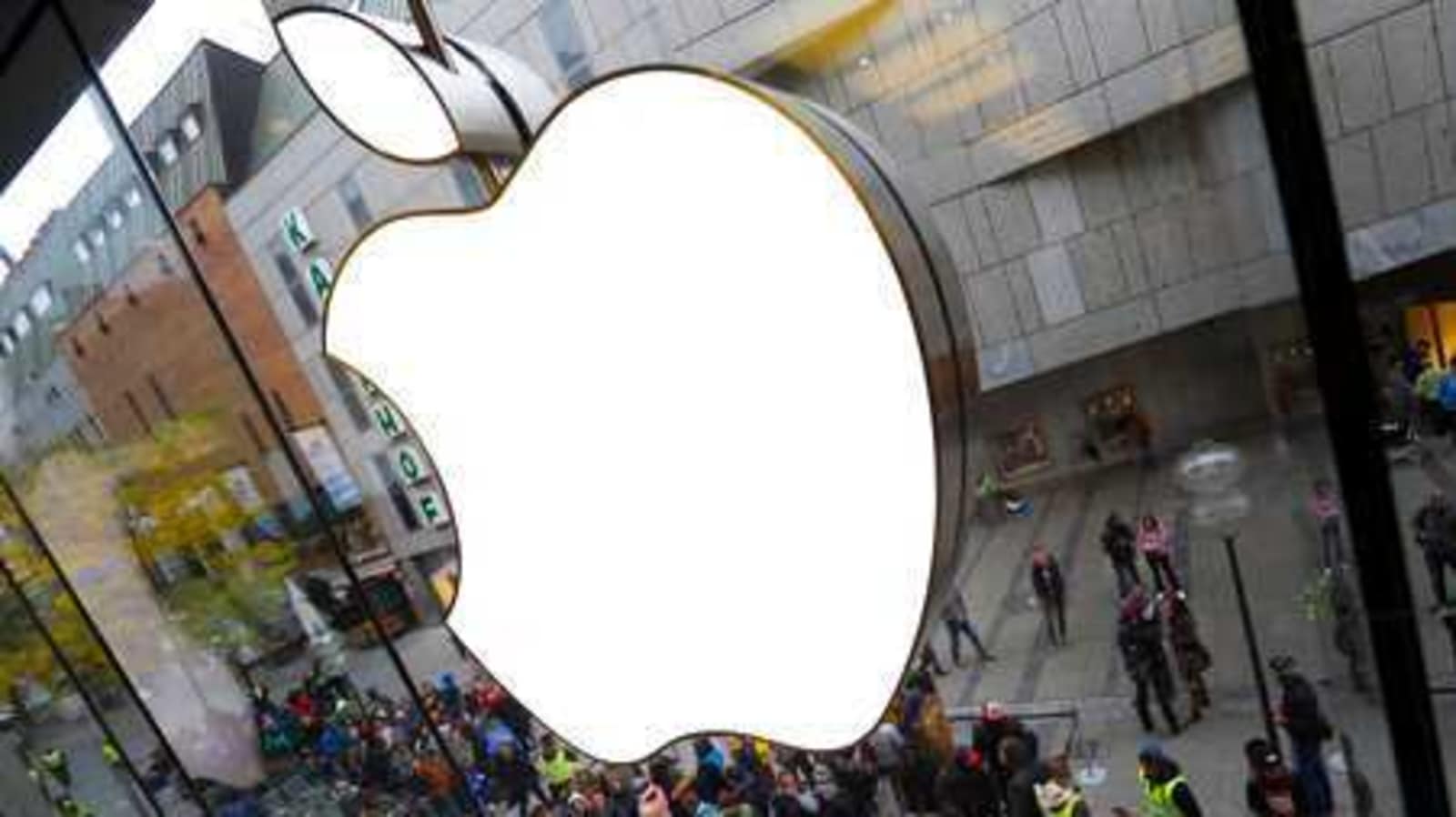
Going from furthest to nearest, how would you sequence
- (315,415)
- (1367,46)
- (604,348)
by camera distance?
(315,415) → (1367,46) → (604,348)

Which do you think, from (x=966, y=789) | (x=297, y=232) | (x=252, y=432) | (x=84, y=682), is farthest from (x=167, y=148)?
(x=966, y=789)

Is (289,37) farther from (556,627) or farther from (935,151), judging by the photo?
(935,151)

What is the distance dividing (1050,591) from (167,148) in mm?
3085

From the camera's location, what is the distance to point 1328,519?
1678mm

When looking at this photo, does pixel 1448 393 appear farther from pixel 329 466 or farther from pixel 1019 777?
pixel 329 466

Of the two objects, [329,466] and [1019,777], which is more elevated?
[329,466]

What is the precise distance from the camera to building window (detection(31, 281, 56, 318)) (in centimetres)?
336

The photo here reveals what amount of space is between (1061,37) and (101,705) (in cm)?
404

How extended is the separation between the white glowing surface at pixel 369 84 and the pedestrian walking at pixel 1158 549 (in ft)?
9.28

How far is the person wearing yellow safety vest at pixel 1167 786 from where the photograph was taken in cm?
362

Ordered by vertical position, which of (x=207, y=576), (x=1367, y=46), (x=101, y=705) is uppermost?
(x=1367, y=46)

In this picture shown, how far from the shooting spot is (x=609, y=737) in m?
0.97

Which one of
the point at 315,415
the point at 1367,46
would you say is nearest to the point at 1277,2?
the point at 1367,46

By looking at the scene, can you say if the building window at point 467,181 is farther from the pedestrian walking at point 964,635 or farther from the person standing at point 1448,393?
the person standing at point 1448,393
